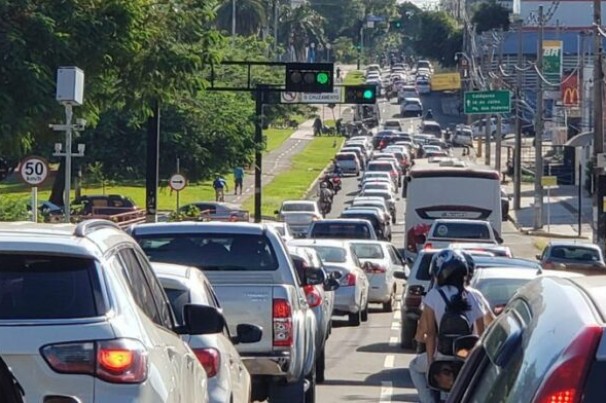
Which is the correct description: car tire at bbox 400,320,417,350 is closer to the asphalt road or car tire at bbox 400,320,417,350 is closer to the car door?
the asphalt road

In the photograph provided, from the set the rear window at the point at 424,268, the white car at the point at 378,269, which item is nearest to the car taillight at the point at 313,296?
the rear window at the point at 424,268

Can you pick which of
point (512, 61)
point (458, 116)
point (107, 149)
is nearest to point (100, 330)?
point (107, 149)

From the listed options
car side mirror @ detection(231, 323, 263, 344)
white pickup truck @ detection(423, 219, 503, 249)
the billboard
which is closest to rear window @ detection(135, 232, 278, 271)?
car side mirror @ detection(231, 323, 263, 344)

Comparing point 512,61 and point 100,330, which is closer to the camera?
point 100,330

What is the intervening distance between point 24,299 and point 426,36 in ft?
492

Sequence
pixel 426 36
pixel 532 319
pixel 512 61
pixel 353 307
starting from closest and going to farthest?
pixel 532 319, pixel 353 307, pixel 512 61, pixel 426 36

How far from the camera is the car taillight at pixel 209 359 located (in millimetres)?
9672

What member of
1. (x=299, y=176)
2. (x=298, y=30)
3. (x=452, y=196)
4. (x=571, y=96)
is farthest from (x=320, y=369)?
(x=298, y=30)

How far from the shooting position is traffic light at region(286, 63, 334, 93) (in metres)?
40.3

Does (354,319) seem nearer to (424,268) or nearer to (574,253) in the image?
(424,268)

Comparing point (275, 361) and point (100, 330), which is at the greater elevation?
point (100, 330)

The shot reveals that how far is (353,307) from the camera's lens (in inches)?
1025

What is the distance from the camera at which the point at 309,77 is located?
4084 centimetres

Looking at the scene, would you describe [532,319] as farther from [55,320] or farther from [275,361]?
[275,361]
